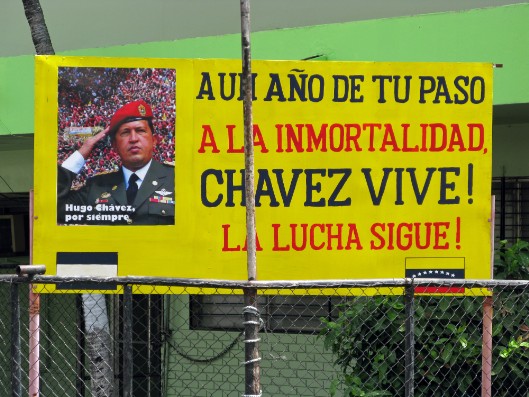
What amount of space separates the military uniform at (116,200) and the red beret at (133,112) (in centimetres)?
26

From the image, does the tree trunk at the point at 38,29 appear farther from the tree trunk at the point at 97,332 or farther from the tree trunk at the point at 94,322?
the tree trunk at the point at 97,332

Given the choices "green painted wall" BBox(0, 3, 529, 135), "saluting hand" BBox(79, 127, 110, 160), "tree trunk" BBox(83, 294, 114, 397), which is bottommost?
"tree trunk" BBox(83, 294, 114, 397)

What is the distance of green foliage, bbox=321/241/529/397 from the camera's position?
15.1 ft

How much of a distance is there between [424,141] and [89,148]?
178 cm

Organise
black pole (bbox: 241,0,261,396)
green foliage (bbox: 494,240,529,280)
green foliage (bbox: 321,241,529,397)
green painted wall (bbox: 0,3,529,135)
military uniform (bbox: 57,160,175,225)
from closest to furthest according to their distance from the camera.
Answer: black pole (bbox: 241,0,261,396) < military uniform (bbox: 57,160,175,225) < green foliage (bbox: 321,241,529,397) < green foliage (bbox: 494,240,529,280) < green painted wall (bbox: 0,3,529,135)

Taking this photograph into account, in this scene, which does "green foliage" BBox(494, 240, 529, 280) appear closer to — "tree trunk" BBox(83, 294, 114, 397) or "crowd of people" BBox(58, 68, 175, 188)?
"crowd of people" BBox(58, 68, 175, 188)

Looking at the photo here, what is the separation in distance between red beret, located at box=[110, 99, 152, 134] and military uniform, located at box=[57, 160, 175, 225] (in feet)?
0.85

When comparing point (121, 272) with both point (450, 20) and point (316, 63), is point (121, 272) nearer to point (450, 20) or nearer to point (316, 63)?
point (316, 63)

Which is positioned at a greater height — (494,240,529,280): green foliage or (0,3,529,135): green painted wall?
(0,3,529,135): green painted wall

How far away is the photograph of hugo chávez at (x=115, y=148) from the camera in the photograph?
14.2 ft

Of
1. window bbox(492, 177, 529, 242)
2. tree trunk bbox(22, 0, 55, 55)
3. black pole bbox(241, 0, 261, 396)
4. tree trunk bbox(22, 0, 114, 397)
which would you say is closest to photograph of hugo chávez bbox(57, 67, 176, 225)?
black pole bbox(241, 0, 261, 396)

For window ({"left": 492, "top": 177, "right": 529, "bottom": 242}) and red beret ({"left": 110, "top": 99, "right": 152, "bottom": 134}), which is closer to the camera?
red beret ({"left": 110, "top": 99, "right": 152, "bottom": 134})

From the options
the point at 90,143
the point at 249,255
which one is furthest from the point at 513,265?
the point at 90,143

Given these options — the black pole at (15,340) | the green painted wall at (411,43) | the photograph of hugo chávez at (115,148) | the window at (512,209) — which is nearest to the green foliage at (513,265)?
the green painted wall at (411,43)
